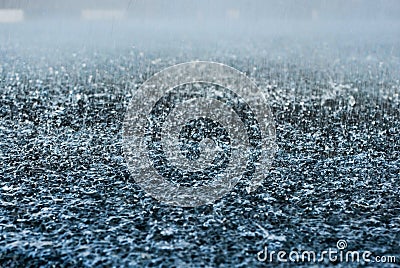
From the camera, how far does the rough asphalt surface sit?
1.41 meters

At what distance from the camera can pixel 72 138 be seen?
90.8 inches

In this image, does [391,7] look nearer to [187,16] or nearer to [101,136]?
[187,16]

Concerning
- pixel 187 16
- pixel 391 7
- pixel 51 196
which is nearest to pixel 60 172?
pixel 51 196

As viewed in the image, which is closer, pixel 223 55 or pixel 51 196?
pixel 51 196

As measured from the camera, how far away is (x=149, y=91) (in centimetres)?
320

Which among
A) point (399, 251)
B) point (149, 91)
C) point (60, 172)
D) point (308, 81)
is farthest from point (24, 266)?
point (308, 81)

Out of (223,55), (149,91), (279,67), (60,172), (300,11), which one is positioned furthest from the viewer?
(300,11)

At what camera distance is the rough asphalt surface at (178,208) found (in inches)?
55.5

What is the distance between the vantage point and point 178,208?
1645mm

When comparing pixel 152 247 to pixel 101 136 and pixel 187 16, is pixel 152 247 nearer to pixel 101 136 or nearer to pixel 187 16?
pixel 101 136

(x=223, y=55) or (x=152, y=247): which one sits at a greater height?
(x=223, y=55)

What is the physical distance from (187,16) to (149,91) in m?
6.62

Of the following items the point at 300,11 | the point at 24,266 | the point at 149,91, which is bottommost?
the point at 24,266

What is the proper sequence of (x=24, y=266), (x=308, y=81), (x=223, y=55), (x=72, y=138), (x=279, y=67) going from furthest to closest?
(x=223, y=55)
(x=279, y=67)
(x=308, y=81)
(x=72, y=138)
(x=24, y=266)
